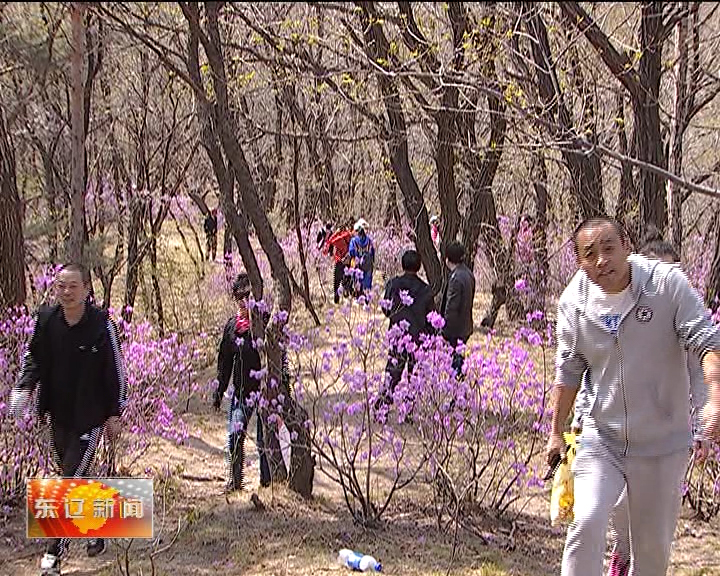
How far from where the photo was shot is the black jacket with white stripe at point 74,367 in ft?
15.0

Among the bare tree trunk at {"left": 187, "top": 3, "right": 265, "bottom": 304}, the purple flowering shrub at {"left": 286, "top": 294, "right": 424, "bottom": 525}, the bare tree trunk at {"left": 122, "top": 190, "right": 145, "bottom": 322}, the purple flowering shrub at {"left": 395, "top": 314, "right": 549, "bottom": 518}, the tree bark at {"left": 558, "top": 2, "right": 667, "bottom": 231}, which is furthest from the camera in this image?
the bare tree trunk at {"left": 122, "top": 190, "right": 145, "bottom": 322}

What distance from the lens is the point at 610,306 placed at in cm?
347

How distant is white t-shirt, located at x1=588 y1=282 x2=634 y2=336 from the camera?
3.43 meters

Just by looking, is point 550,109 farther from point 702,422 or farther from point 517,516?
point 702,422

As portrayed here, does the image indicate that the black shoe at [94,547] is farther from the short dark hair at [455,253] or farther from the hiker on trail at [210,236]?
the hiker on trail at [210,236]

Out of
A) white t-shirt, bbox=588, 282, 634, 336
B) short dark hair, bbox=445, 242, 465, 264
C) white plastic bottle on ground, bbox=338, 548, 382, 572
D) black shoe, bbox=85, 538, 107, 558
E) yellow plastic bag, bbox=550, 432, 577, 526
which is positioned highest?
short dark hair, bbox=445, 242, 465, 264

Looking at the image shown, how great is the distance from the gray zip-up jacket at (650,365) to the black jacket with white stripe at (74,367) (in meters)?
2.40

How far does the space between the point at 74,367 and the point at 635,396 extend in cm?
262

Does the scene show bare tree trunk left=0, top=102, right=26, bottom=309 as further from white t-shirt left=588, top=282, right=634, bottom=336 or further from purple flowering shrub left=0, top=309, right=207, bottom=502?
white t-shirt left=588, top=282, right=634, bottom=336

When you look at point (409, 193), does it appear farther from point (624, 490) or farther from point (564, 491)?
point (624, 490)

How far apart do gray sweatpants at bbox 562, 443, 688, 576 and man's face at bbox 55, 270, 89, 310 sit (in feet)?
7.99

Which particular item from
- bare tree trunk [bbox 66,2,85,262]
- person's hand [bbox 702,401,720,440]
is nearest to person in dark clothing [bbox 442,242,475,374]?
bare tree trunk [bbox 66,2,85,262]

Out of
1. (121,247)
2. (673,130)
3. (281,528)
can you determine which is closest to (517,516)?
(281,528)

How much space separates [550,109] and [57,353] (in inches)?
175
